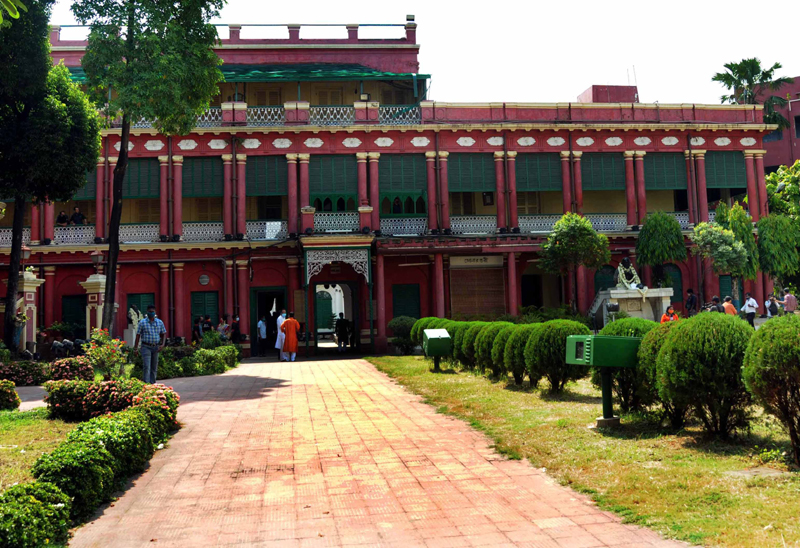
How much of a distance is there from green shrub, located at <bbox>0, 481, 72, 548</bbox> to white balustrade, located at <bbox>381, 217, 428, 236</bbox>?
22.2m

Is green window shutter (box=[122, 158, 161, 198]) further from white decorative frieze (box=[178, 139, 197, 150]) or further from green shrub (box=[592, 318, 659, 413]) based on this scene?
green shrub (box=[592, 318, 659, 413])

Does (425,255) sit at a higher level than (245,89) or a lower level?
lower

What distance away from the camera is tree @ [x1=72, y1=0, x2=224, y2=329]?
59.6 ft

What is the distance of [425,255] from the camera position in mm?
27656

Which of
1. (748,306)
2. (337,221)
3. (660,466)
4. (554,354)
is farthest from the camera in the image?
(337,221)

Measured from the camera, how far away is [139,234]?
26.9 m

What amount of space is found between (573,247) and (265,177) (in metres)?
11.7

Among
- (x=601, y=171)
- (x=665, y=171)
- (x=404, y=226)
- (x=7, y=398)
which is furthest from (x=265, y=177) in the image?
(x=7, y=398)

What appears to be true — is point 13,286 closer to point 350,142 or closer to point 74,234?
point 74,234

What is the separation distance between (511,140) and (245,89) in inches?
439

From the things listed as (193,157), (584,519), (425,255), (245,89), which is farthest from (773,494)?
(245,89)

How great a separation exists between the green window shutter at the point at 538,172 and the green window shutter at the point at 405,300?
19.1 ft

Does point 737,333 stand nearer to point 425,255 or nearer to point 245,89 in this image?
point 425,255

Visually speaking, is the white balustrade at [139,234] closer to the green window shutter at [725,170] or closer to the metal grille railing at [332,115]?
the metal grille railing at [332,115]
